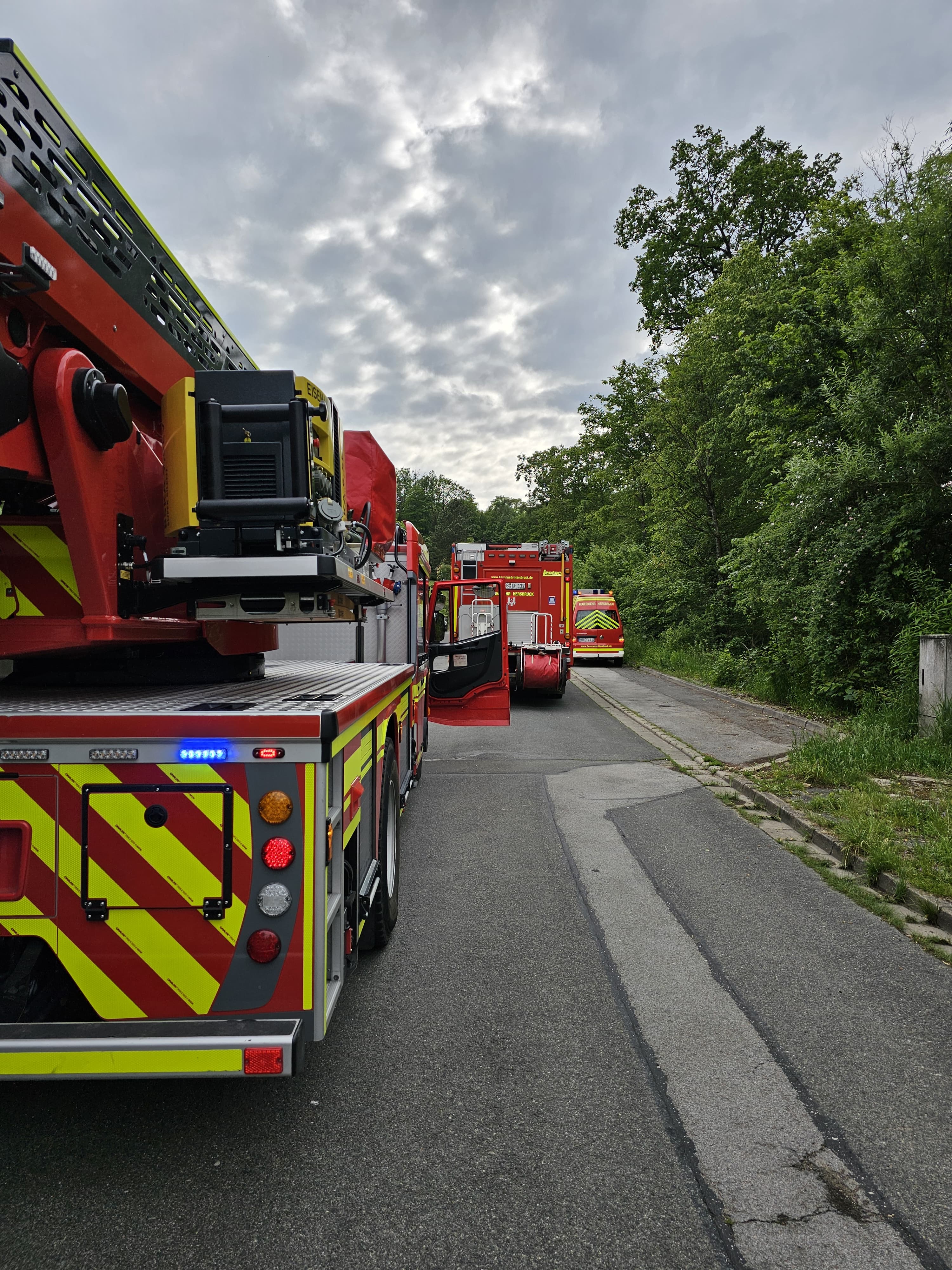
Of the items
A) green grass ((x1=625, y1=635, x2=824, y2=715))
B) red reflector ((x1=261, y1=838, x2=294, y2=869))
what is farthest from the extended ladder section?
green grass ((x1=625, y1=635, x2=824, y2=715))

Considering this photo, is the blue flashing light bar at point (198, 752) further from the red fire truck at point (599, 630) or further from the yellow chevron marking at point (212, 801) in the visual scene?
the red fire truck at point (599, 630)

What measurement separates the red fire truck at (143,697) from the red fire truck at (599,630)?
78.0 ft

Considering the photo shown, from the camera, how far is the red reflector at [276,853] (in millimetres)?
2584

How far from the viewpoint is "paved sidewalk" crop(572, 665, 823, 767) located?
10.4 metres

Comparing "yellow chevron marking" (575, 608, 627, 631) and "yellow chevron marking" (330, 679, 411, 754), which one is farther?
"yellow chevron marking" (575, 608, 627, 631)

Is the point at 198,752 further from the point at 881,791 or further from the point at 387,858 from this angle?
the point at 881,791

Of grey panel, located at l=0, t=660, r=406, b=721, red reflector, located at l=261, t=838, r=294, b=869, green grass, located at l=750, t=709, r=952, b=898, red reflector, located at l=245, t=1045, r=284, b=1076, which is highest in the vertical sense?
grey panel, located at l=0, t=660, r=406, b=721

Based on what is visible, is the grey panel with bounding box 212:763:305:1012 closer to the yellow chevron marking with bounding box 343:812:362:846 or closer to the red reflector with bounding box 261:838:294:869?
the red reflector with bounding box 261:838:294:869

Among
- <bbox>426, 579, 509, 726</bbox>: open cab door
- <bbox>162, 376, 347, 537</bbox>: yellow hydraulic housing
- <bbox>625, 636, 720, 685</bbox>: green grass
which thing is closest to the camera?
<bbox>162, 376, 347, 537</bbox>: yellow hydraulic housing

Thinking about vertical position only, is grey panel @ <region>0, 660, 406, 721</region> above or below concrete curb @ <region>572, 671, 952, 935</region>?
above

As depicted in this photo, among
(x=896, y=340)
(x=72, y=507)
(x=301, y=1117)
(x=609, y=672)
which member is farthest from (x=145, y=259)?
(x=609, y=672)

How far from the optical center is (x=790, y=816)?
6988mm

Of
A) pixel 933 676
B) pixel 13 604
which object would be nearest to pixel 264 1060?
pixel 13 604

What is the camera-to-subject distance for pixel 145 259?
121 inches
